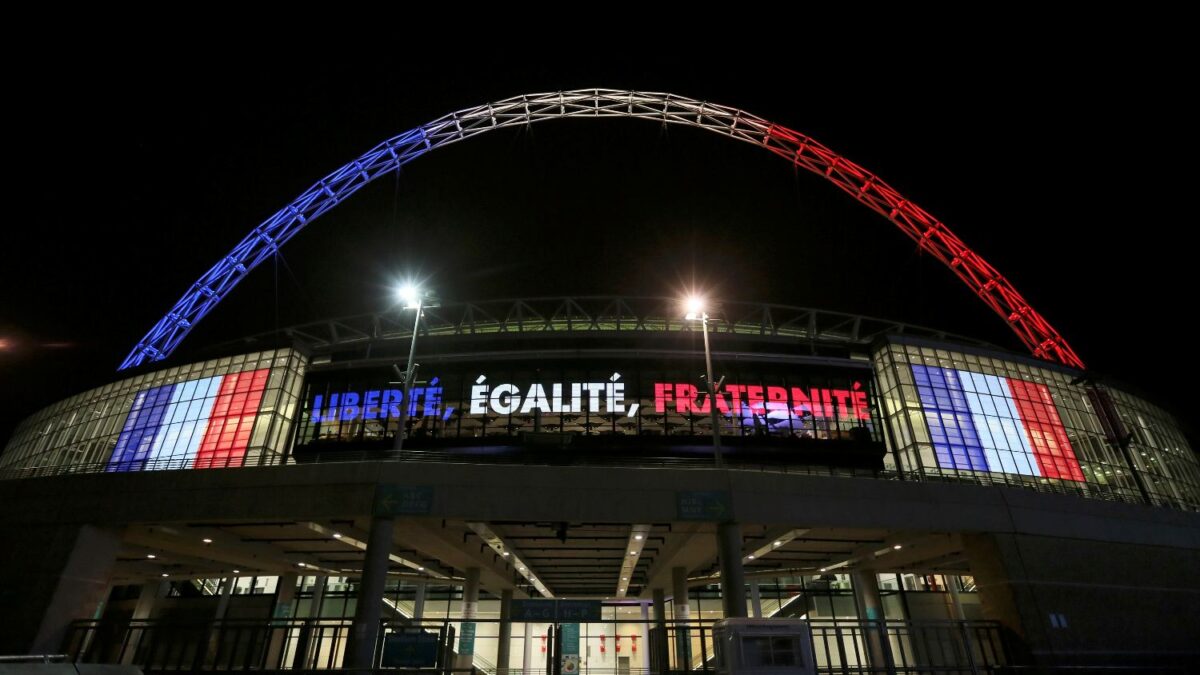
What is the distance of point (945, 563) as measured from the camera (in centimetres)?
3186

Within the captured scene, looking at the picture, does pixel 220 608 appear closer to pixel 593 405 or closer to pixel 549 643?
pixel 593 405

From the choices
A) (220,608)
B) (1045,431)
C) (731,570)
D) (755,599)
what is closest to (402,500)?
(731,570)

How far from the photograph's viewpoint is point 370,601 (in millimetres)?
19438

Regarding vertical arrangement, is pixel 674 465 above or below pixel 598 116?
below

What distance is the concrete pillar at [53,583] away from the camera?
66.2 feet

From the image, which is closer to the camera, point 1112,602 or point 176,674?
point 176,674

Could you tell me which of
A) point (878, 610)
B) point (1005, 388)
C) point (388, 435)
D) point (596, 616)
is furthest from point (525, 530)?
point (1005, 388)

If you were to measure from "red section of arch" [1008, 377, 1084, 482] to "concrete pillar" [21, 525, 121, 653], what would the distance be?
54.4 meters

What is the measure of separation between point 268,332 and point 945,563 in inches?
1993

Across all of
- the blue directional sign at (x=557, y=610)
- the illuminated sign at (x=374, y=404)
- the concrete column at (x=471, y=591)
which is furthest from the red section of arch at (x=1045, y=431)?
the illuminated sign at (x=374, y=404)

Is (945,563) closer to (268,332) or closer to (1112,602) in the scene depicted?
(1112,602)

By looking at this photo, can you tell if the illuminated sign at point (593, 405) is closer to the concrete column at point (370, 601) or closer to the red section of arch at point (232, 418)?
the red section of arch at point (232, 418)

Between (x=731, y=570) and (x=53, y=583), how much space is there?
25.3 meters

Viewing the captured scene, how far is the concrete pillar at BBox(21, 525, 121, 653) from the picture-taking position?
2019 centimetres
